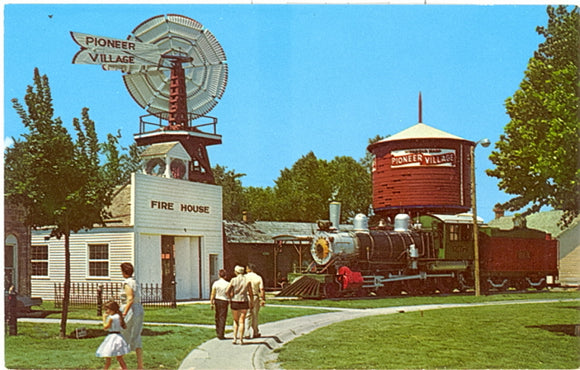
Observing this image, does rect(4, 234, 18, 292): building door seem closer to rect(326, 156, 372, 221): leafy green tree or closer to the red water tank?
rect(326, 156, 372, 221): leafy green tree

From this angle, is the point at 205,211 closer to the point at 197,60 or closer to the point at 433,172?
the point at 197,60

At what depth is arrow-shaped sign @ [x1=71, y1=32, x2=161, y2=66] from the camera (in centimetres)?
1841

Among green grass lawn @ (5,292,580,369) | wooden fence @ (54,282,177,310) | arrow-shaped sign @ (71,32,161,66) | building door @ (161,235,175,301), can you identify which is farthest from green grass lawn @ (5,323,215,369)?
building door @ (161,235,175,301)

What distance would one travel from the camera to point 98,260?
23.6 m

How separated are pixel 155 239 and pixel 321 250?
737 centimetres

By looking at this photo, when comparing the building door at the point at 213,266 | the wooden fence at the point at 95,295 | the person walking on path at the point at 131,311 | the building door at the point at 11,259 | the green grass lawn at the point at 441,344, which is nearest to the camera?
the person walking on path at the point at 131,311

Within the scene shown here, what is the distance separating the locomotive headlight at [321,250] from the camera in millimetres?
28578

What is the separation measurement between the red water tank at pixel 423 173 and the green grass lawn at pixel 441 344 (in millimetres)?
9904

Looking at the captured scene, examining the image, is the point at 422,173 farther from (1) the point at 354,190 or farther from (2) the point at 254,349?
(2) the point at 254,349

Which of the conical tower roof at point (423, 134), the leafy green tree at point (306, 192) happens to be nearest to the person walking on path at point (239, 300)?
the leafy green tree at point (306, 192)

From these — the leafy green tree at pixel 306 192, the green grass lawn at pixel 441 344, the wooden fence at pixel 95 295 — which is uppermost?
the leafy green tree at pixel 306 192

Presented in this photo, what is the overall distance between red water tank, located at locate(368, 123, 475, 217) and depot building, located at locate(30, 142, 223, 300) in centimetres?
834

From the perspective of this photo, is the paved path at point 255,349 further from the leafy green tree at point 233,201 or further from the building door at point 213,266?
the leafy green tree at point 233,201

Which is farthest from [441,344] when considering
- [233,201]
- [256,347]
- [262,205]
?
[233,201]
